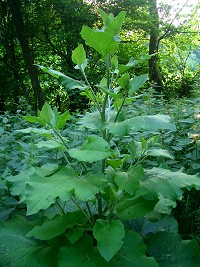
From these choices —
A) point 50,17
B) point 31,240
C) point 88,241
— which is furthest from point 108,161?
point 50,17

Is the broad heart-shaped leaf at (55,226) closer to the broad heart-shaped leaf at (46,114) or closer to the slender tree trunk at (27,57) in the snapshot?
the broad heart-shaped leaf at (46,114)

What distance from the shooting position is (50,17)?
942cm

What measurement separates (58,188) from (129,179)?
31 cm

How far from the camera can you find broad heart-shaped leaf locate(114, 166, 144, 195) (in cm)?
123

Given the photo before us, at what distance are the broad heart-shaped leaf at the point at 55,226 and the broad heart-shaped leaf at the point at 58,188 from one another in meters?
0.27

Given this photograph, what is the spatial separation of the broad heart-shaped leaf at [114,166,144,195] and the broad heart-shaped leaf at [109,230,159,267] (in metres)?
0.28

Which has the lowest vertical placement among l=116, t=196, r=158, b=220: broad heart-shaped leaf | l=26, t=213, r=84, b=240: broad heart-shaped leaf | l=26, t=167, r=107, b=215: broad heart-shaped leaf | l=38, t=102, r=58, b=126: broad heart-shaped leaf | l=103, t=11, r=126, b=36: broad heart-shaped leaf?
l=26, t=213, r=84, b=240: broad heart-shaped leaf

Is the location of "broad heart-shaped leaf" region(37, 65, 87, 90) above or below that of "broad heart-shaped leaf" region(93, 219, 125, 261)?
above

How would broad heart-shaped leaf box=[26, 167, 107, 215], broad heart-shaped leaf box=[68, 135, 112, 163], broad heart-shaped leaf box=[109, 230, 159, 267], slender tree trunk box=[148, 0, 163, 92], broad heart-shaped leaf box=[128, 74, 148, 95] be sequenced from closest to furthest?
broad heart-shaped leaf box=[26, 167, 107, 215] → broad heart-shaped leaf box=[68, 135, 112, 163] → broad heart-shaped leaf box=[109, 230, 159, 267] → broad heart-shaped leaf box=[128, 74, 148, 95] → slender tree trunk box=[148, 0, 163, 92]

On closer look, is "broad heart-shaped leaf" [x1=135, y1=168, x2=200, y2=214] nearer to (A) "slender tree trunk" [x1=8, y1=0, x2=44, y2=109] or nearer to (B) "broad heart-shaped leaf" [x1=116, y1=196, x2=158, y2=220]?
(B) "broad heart-shaped leaf" [x1=116, y1=196, x2=158, y2=220]

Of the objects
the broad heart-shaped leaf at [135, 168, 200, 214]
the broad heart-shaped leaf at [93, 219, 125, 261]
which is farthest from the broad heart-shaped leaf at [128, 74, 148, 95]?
the broad heart-shaped leaf at [93, 219, 125, 261]

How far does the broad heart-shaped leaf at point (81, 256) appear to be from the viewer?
1268 millimetres

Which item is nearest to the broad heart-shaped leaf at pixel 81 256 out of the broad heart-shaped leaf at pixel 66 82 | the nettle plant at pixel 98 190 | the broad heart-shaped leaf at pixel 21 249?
the nettle plant at pixel 98 190

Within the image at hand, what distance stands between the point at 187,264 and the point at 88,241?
50 cm
